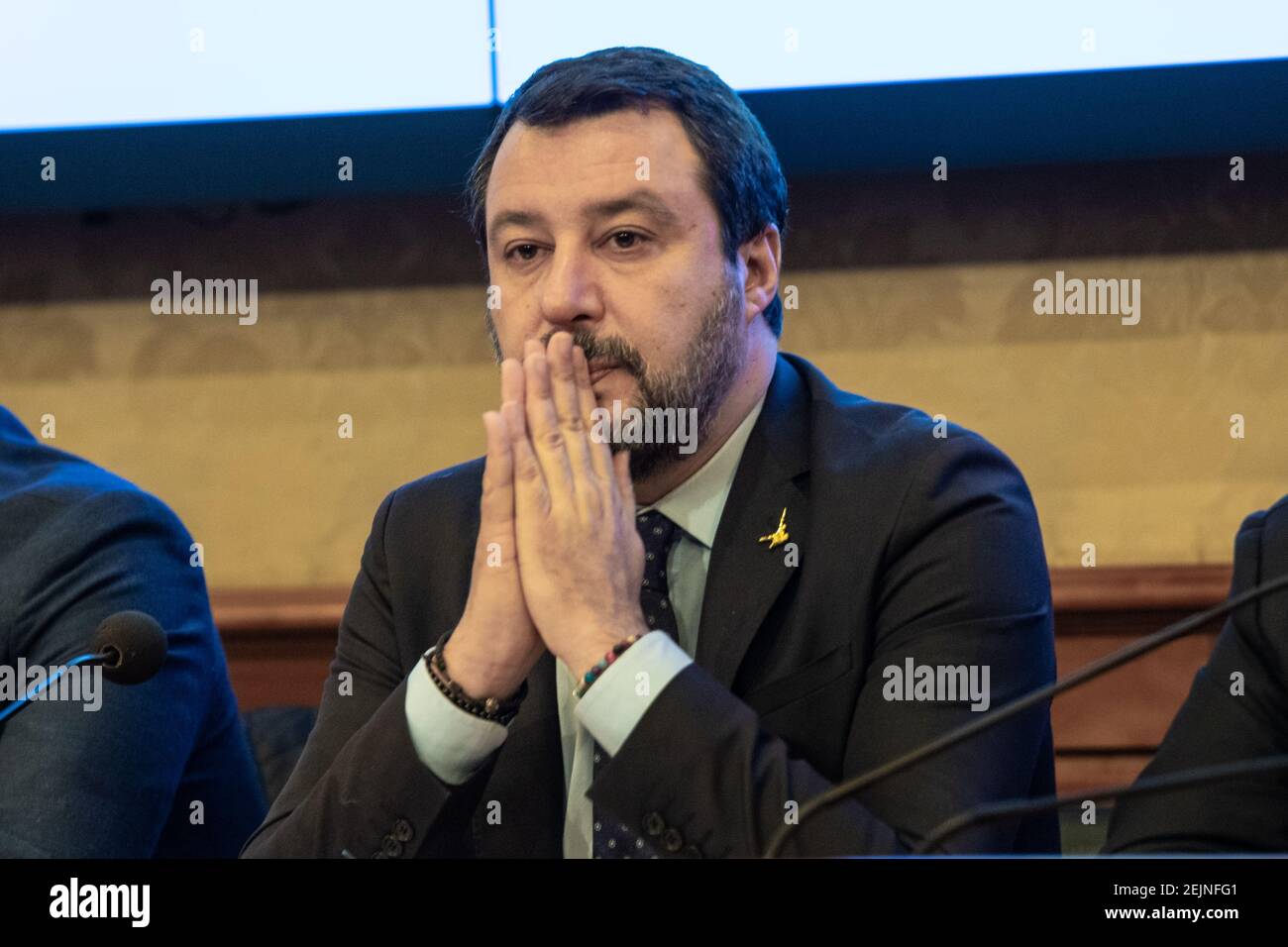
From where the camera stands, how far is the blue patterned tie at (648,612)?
1.51 m

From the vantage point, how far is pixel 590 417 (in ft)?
5.27

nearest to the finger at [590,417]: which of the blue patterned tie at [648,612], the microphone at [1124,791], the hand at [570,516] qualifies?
the hand at [570,516]

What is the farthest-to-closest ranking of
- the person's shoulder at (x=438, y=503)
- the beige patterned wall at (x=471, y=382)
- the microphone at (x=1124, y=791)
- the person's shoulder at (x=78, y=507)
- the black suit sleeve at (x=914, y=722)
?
the beige patterned wall at (x=471, y=382)
the person's shoulder at (x=78, y=507)
the person's shoulder at (x=438, y=503)
the black suit sleeve at (x=914, y=722)
the microphone at (x=1124, y=791)

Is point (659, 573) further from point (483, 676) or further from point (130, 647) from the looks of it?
point (130, 647)

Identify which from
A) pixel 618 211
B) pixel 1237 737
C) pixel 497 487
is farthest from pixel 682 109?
pixel 1237 737

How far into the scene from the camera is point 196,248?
270 cm

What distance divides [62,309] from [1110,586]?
1787 mm

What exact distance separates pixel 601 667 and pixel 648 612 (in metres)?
0.21

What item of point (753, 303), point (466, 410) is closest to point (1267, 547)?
point (753, 303)

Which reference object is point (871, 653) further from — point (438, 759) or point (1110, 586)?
point (1110, 586)

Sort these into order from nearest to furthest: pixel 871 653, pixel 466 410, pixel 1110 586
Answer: pixel 871 653 < pixel 1110 586 < pixel 466 410

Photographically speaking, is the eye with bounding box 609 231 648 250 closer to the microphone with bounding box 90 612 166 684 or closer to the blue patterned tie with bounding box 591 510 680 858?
the blue patterned tie with bounding box 591 510 680 858

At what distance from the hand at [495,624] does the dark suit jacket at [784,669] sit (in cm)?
7

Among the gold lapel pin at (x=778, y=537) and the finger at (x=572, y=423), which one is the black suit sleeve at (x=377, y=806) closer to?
the finger at (x=572, y=423)
